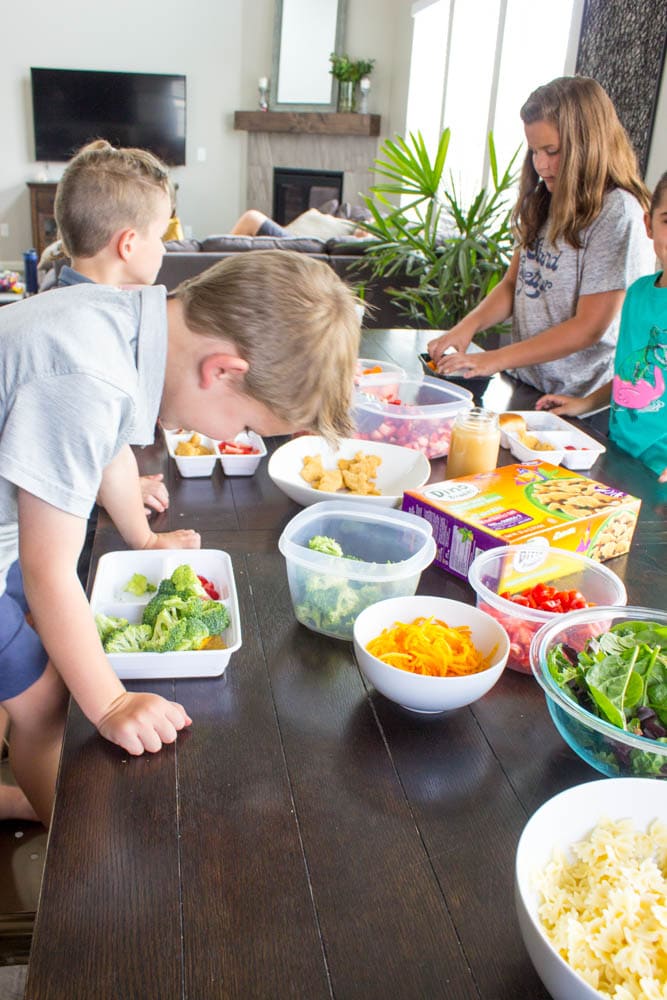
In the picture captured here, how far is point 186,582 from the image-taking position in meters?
1.14

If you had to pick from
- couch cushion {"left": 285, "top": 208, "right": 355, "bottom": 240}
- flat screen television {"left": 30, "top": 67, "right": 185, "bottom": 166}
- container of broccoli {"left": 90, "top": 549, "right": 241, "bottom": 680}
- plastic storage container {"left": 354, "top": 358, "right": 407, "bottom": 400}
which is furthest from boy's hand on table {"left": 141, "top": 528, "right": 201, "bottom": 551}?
flat screen television {"left": 30, "top": 67, "right": 185, "bottom": 166}

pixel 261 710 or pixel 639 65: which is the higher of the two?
pixel 639 65

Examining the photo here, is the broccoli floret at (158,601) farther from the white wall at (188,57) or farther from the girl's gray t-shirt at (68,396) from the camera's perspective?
the white wall at (188,57)

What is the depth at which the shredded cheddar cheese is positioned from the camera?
0.99 metres

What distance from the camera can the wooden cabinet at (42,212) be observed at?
27.1 ft

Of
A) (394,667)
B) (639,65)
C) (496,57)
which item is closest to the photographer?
(394,667)

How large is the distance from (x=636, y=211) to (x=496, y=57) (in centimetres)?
464

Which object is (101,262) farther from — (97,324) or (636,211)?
(636,211)

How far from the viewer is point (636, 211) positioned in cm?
207

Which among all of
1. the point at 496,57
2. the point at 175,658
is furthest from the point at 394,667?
the point at 496,57

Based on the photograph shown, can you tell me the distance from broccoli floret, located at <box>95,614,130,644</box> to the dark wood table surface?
103mm

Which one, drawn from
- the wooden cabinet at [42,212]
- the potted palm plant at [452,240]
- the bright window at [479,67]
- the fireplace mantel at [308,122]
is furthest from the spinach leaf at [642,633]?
the fireplace mantel at [308,122]

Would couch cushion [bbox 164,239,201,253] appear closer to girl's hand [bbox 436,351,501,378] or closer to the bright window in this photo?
the bright window

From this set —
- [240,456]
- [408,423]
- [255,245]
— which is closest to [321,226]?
[255,245]
